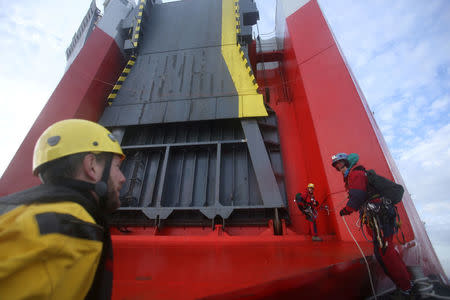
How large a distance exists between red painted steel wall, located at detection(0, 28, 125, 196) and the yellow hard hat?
12.1ft

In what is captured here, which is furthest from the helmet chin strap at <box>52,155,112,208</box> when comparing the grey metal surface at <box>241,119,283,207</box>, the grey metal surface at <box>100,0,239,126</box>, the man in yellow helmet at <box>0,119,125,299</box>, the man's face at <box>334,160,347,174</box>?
the grey metal surface at <box>100,0,239,126</box>

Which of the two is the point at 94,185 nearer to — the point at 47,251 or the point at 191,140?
the point at 47,251

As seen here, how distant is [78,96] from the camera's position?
4.39 metres

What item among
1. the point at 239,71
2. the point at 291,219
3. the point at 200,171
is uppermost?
the point at 239,71

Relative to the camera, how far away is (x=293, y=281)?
3.33ft

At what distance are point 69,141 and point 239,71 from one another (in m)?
4.47

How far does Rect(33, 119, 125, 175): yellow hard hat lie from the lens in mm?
786

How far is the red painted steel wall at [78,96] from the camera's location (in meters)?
3.46

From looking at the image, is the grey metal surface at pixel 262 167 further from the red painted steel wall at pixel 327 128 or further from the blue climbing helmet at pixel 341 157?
the blue climbing helmet at pixel 341 157

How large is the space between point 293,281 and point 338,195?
7.26 ft

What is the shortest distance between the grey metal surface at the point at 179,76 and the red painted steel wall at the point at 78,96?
0.44 meters

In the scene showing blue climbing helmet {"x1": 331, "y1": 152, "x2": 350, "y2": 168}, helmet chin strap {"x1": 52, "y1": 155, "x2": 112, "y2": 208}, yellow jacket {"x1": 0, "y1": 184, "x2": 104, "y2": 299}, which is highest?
blue climbing helmet {"x1": 331, "y1": 152, "x2": 350, "y2": 168}

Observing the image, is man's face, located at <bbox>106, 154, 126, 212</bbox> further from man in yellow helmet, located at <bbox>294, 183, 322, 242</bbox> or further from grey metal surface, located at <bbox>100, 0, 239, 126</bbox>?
grey metal surface, located at <bbox>100, 0, 239, 126</bbox>

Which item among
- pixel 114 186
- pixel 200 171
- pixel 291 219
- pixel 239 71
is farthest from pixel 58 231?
pixel 239 71
